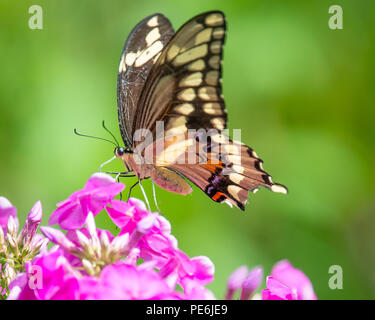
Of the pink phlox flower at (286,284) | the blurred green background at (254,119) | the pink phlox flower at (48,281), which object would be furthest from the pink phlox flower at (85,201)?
the blurred green background at (254,119)

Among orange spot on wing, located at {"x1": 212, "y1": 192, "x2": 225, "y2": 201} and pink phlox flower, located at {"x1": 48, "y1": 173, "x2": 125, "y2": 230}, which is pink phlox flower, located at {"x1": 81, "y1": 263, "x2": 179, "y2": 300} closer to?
pink phlox flower, located at {"x1": 48, "y1": 173, "x2": 125, "y2": 230}

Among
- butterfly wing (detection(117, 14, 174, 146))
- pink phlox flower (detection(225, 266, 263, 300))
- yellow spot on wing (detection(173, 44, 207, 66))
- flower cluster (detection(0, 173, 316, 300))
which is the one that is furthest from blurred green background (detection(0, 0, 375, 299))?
pink phlox flower (detection(225, 266, 263, 300))

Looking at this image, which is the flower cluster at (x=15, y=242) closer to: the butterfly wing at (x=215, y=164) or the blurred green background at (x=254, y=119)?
the butterfly wing at (x=215, y=164)

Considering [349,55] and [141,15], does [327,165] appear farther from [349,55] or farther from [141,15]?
[141,15]

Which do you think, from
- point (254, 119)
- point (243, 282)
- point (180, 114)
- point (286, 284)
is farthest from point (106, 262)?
point (254, 119)

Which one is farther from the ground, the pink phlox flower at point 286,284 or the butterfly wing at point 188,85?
the butterfly wing at point 188,85

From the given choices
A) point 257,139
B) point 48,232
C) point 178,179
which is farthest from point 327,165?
point 48,232

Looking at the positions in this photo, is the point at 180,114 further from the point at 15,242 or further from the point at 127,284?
the point at 127,284
